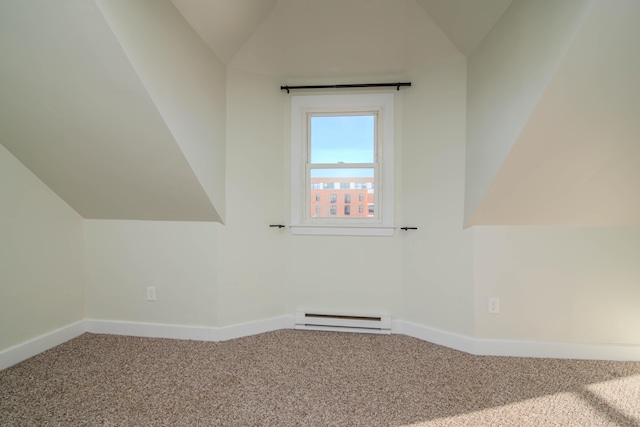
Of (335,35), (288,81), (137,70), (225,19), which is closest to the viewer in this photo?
(137,70)

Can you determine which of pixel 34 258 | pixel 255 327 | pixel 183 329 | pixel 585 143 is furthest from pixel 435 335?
pixel 34 258

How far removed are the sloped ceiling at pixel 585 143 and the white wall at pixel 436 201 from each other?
0.29 meters

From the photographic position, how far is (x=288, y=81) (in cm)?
260

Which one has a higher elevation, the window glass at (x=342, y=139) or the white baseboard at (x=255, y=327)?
the window glass at (x=342, y=139)

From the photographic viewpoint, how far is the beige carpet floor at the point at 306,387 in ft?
5.13

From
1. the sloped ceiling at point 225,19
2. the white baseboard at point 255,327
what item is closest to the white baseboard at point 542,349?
the white baseboard at point 255,327

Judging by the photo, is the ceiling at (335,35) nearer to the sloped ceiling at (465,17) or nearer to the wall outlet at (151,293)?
the sloped ceiling at (465,17)

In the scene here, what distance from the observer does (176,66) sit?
1.90 meters

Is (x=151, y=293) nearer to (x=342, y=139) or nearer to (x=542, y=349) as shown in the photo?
(x=342, y=139)

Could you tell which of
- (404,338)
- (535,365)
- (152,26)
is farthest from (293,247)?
(535,365)

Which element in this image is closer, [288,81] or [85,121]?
[85,121]

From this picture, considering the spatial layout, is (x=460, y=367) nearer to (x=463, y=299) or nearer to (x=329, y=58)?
(x=463, y=299)

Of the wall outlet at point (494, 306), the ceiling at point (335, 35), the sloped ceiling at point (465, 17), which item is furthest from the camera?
the wall outlet at point (494, 306)

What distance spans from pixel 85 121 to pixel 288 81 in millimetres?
1534
